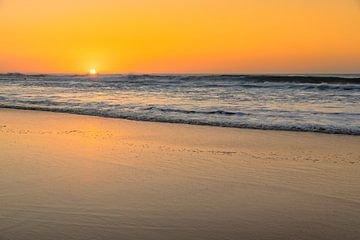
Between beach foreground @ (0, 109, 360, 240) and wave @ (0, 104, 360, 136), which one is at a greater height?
wave @ (0, 104, 360, 136)

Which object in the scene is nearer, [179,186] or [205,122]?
[179,186]

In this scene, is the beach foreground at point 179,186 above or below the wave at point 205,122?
below

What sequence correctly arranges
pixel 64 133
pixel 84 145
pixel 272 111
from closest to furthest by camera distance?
1. pixel 84 145
2. pixel 64 133
3. pixel 272 111

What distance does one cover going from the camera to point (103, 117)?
42.5 feet

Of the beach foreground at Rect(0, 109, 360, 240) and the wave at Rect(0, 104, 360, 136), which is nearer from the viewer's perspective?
the beach foreground at Rect(0, 109, 360, 240)

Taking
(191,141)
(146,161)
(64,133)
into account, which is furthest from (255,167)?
(64,133)

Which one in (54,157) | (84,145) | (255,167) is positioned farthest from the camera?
(84,145)

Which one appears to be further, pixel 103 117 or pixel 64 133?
pixel 103 117

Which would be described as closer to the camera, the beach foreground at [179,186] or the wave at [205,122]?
the beach foreground at [179,186]

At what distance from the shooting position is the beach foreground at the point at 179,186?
3.86m

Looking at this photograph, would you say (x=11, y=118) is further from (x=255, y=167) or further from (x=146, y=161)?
(x=255, y=167)

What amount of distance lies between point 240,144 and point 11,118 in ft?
23.8

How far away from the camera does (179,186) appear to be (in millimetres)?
5219

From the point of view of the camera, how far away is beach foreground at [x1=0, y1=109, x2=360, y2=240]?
3861mm
